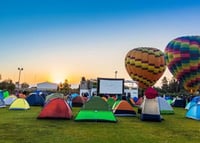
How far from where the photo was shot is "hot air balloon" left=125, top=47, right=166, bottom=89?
39.2 metres

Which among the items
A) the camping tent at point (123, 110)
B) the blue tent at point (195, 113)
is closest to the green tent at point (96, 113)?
the camping tent at point (123, 110)

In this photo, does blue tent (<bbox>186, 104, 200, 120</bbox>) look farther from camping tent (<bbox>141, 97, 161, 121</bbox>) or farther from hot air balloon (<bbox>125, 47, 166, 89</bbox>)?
hot air balloon (<bbox>125, 47, 166, 89</bbox>)

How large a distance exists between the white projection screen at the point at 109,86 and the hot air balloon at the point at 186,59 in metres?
7.74

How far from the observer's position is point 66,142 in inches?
362

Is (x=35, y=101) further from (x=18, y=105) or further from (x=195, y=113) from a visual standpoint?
(x=195, y=113)

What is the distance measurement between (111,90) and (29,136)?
30606mm

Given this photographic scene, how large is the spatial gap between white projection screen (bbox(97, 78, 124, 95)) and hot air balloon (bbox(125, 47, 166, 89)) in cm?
260

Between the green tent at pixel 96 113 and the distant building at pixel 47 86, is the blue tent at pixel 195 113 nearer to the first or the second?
the green tent at pixel 96 113

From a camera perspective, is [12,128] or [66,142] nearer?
[66,142]

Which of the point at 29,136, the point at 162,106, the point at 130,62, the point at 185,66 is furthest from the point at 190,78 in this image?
the point at 29,136

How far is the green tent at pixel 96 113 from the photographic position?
14648 millimetres

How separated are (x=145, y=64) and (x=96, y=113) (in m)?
25.3

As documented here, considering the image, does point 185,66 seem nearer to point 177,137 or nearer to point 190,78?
point 190,78

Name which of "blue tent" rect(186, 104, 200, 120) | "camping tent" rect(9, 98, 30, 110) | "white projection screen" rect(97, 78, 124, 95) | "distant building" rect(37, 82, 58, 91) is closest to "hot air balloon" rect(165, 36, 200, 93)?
"white projection screen" rect(97, 78, 124, 95)
